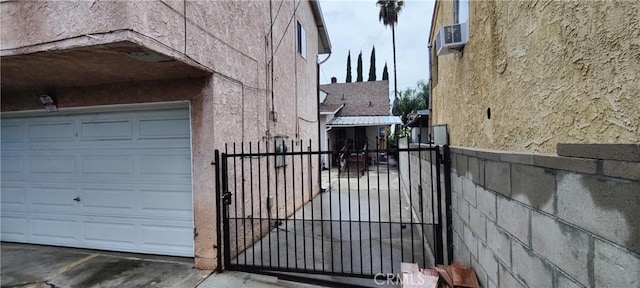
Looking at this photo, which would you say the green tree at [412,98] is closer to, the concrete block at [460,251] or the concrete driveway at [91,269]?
the concrete block at [460,251]

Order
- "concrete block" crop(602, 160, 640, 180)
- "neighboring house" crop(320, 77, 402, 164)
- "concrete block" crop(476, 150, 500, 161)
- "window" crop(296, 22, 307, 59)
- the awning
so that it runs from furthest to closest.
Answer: "neighboring house" crop(320, 77, 402, 164) < the awning < "window" crop(296, 22, 307, 59) < "concrete block" crop(476, 150, 500, 161) < "concrete block" crop(602, 160, 640, 180)

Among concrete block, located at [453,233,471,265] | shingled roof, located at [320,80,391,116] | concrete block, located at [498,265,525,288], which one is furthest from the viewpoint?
shingled roof, located at [320,80,391,116]

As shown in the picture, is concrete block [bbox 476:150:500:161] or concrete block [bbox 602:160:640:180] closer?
concrete block [bbox 602:160:640:180]

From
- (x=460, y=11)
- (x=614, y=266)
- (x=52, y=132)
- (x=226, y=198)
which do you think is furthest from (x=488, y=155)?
(x=52, y=132)

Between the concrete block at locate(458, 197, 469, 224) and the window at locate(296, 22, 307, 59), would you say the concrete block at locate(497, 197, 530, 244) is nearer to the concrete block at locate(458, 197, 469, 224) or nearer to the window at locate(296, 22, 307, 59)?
the concrete block at locate(458, 197, 469, 224)

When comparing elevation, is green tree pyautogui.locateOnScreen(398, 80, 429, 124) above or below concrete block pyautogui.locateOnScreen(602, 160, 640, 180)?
above

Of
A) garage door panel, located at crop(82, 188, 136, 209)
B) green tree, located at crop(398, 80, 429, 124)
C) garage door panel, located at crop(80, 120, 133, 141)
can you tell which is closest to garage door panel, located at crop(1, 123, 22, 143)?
garage door panel, located at crop(80, 120, 133, 141)

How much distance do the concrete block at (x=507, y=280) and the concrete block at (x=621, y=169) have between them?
105 centimetres

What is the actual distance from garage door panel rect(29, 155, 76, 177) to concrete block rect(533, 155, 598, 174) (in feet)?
21.7

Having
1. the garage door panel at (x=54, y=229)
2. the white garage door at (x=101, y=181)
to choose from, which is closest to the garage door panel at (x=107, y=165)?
the white garage door at (x=101, y=181)

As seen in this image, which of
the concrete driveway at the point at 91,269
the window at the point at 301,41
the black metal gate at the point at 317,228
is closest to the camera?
the black metal gate at the point at 317,228

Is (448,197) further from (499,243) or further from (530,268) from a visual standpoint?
(530,268)

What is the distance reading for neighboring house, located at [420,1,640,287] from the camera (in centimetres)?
111

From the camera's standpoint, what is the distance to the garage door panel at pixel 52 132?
5.14 m
